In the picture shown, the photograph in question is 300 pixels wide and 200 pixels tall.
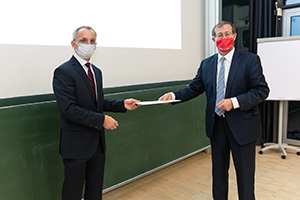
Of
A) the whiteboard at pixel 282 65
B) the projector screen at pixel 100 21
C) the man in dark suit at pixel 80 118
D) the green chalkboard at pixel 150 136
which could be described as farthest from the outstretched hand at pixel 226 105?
the whiteboard at pixel 282 65

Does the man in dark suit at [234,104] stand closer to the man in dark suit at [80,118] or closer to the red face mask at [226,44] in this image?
the red face mask at [226,44]

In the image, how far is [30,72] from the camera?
230cm

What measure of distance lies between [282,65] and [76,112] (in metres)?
3.39

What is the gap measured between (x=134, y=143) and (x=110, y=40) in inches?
→ 46.6

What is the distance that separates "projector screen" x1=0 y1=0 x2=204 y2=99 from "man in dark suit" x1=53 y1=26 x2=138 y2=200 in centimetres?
57

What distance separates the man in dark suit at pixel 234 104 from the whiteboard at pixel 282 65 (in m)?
2.23

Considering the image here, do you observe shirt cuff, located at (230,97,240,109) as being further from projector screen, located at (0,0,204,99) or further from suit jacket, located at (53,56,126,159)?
projector screen, located at (0,0,204,99)

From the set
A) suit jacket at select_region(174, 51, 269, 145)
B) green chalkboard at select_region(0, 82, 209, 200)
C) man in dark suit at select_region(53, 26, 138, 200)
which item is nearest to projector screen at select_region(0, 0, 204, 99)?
green chalkboard at select_region(0, 82, 209, 200)

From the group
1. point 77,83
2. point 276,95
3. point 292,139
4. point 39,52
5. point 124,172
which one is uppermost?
point 39,52

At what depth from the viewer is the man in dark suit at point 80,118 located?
1837mm

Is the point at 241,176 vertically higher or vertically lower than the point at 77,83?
lower

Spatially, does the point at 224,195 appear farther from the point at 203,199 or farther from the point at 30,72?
the point at 30,72

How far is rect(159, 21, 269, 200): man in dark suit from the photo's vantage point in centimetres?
205

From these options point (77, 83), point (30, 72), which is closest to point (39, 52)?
point (30, 72)
